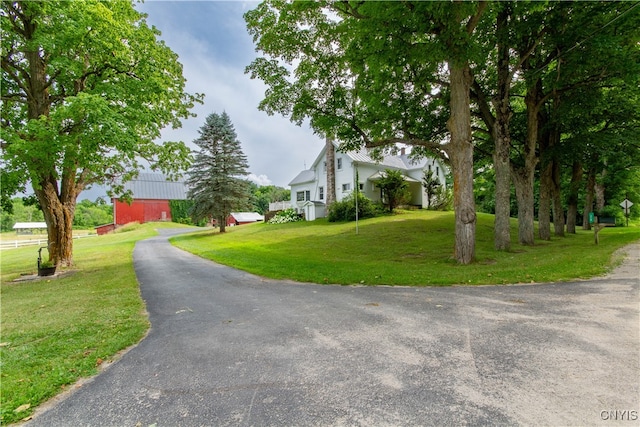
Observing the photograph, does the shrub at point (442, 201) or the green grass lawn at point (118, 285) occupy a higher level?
the shrub at point (442, 201)

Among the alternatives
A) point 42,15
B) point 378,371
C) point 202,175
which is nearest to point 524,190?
point 378,371

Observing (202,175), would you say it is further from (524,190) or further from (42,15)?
(524,190)

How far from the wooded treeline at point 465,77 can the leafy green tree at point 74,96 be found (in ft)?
13.0

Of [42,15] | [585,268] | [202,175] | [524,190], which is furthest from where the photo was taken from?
[202,175]

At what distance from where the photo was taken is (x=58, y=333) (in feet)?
15.8

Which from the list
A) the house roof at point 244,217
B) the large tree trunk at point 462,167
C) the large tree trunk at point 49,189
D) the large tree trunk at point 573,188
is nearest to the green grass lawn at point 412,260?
the large tree trunk at point 462,167

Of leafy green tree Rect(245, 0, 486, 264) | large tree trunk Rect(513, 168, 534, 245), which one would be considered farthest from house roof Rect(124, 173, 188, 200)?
large tree trunk Rect(513, 168, 534, 245)

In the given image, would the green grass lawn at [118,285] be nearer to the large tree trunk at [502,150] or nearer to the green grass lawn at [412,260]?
the green grass lawn at [412,260]

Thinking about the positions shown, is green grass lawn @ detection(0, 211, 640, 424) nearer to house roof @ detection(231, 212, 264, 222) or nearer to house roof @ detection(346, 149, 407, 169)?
house roof @ detection(346, 149, 407, 169)

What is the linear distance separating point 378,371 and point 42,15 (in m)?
14.2

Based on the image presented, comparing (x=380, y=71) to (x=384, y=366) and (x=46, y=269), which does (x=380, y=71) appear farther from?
(x=46, y=269)

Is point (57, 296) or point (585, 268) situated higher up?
point (585, 268)

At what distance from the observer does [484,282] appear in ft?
23.0

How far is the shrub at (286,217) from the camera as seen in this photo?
31.6 meters
